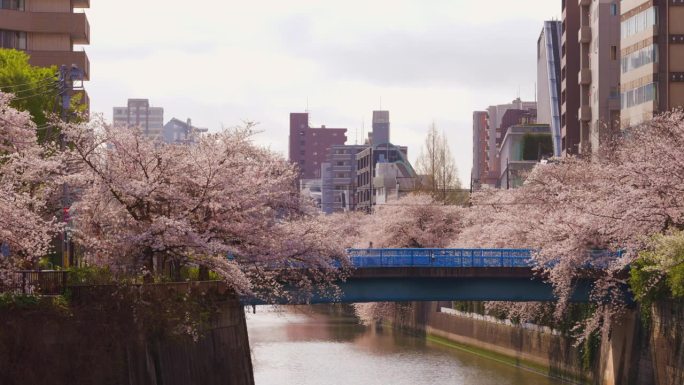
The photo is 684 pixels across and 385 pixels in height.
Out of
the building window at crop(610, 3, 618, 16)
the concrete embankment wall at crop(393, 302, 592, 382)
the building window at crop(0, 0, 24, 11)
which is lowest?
the concrete embankment wall at crop(393, 302, 592, 382)

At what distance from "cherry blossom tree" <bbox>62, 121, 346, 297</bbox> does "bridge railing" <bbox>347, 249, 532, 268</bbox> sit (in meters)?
8.34

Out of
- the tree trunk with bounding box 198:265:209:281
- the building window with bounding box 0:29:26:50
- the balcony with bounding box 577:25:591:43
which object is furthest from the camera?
the balcony with bounding box 577:25:591:43

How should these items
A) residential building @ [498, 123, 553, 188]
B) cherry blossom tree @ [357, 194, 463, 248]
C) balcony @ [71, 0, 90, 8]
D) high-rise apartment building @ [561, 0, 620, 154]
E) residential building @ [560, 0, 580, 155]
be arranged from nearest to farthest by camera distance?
balcony @ [71, 0, 90, 8], high-rise apartment building @ [561, 0, 620, 154], cherry blossom tree @ [357, 194, 463, 248], residential building @ [560, 0, 580, 155], residential building @ [498, 123, 553, 188]

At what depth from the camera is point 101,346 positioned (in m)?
35.9

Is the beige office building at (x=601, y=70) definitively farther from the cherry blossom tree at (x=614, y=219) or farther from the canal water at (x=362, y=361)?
the cherry blossom tree at (x=614, y=219)

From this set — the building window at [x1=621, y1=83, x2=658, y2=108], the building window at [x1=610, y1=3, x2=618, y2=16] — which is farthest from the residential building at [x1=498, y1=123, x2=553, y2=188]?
the building window at [x1=621, y1=83, x2=658, y2=108]

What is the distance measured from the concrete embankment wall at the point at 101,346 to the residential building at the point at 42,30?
143 feet

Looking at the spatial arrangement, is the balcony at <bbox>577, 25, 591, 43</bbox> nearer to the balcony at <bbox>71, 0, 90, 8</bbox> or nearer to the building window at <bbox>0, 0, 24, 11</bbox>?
the balcony at <bbox>71, 0, 90, 8</bbox>

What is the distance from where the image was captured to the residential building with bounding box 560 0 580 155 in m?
107

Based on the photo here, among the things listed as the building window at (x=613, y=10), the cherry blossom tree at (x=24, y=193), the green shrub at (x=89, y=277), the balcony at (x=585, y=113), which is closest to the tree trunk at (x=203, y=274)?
the cherry blossom tree at (x=24, y=193)

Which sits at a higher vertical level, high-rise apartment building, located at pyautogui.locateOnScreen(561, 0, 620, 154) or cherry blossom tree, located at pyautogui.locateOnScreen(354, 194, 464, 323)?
high-rise apartment building, located at pyautogui.locateOnScreen(561, 0, 620, 154)

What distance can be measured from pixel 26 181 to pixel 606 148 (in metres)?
37.3

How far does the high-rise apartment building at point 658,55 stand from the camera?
76.1 metres

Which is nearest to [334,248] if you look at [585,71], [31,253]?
[31,253]
